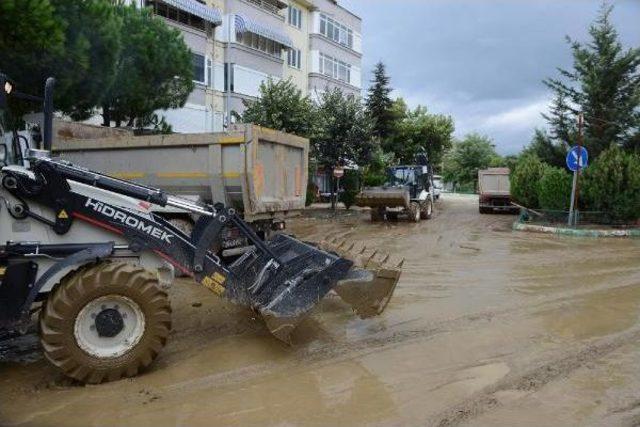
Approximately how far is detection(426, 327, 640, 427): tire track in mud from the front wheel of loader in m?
2.45

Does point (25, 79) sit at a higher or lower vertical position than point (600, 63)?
lower

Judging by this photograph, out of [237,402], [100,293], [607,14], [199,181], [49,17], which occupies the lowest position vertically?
[237,402]

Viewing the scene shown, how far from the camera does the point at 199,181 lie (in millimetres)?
9539

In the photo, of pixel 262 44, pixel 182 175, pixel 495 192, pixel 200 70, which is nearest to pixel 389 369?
pixel 182 175

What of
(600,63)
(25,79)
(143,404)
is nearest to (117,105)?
(25,79)

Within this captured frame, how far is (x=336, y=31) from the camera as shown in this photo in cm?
3738

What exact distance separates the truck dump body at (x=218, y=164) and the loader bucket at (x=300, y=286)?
3.27m

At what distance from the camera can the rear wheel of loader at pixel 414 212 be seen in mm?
21688

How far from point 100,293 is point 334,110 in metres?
20.8

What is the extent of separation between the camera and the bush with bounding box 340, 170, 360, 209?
28312 millimetres

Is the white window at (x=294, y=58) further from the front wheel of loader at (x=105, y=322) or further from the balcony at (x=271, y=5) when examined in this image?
the front wheel of loader at (x=105, y=322)

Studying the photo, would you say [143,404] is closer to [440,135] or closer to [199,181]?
[199,181]

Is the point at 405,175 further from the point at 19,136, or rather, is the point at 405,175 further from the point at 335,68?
the point at 19,136

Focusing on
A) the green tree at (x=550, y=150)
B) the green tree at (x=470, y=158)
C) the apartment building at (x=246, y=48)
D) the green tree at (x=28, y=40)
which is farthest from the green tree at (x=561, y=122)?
the green tree at (x=470, y=158)
